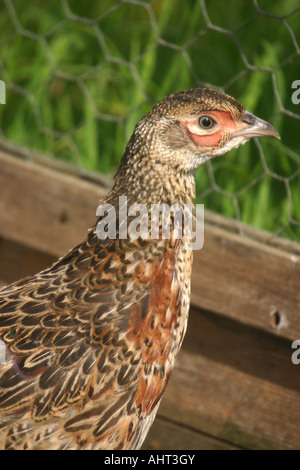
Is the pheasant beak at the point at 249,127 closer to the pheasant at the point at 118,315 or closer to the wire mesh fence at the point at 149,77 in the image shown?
the pheasant at the point at 118,315

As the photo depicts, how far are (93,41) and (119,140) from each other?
1.88 ft

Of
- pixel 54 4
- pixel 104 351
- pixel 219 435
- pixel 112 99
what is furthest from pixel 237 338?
pixel 54 4

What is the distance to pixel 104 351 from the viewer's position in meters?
1.58

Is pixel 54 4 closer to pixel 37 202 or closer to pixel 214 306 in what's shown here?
pixel 37 202

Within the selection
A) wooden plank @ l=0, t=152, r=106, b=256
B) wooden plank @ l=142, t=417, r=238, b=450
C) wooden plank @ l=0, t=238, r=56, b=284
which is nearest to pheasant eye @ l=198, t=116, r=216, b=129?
wooden plank @ l=0, t=152, r=106, b=256

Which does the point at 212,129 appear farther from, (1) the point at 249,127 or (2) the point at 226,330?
(2) the point at 226,330

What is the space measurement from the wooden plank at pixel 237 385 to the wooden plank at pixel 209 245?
0.22 ft

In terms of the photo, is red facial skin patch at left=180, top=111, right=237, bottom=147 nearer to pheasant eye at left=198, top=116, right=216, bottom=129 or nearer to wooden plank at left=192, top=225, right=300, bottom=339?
pheasant eye at left=198, top=116, right=216, bottom=129

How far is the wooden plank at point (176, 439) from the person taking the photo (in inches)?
84.7

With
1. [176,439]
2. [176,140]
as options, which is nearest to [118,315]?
[176,140]

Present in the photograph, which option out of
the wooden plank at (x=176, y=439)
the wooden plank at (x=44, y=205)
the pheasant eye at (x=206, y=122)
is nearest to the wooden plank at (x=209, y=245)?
the wooden plank at (x=44, y=205)

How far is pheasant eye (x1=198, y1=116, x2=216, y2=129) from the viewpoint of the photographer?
163cm

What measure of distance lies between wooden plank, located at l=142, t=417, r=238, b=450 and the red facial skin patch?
96 cm

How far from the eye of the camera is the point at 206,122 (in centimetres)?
164
